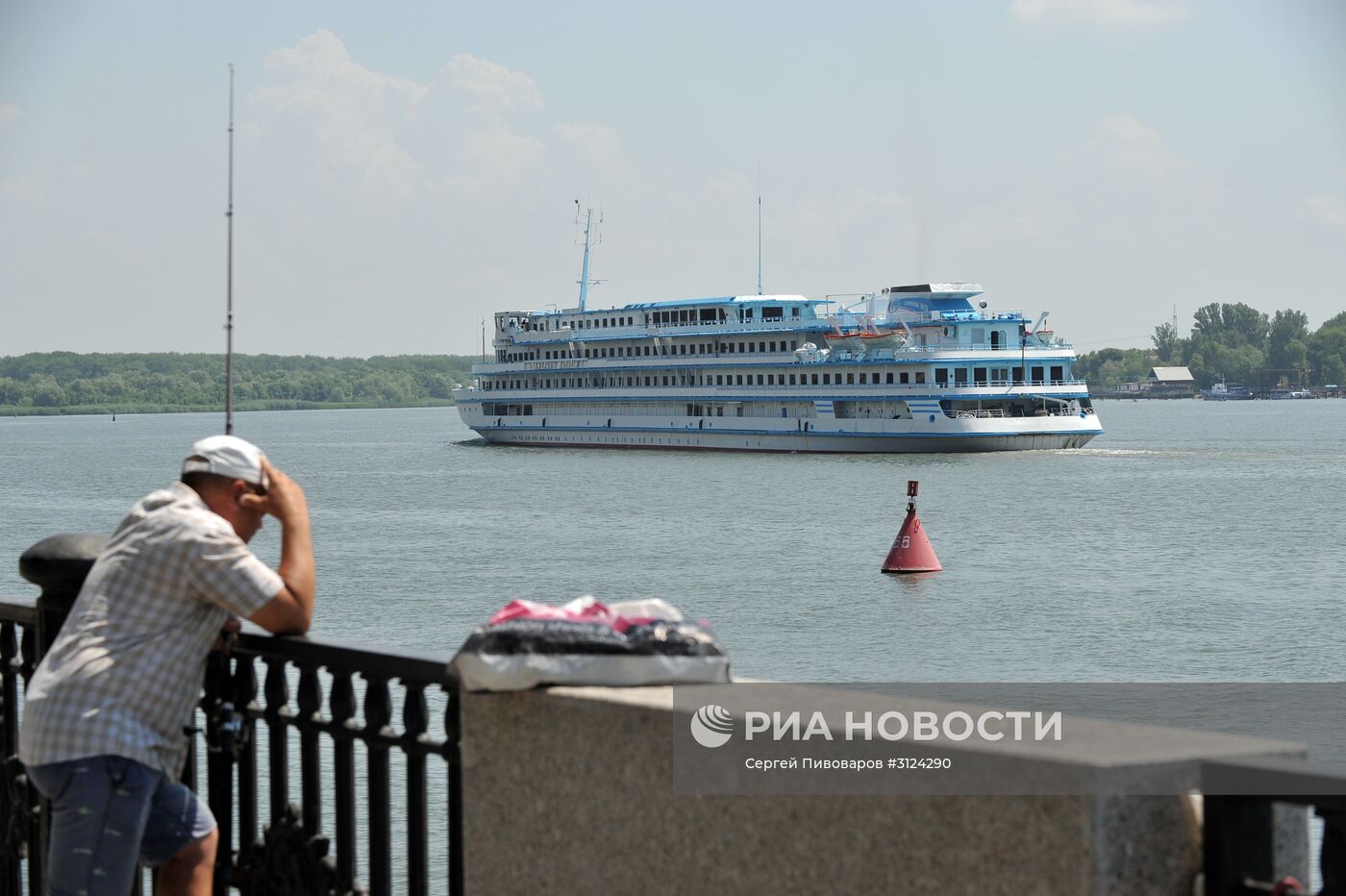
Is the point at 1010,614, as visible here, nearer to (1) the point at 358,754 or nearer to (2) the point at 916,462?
(1) the point at 358,754

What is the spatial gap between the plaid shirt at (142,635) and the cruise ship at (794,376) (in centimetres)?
7446

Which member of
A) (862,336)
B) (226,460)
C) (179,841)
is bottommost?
(179,841)

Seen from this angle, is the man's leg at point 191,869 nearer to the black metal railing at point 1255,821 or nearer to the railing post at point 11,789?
→ the railing post at point 11,789

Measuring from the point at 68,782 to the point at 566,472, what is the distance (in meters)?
74.4

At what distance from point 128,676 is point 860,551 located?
40443 mm

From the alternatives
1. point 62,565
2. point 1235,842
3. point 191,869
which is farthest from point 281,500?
point 1235,842

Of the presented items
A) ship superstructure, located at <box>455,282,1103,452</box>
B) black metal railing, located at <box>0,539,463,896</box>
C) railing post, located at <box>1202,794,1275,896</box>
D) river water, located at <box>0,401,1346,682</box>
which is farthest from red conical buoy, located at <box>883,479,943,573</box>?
ship superstructure, located at <box>455,282,1103,452</box>

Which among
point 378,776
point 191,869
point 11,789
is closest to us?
point 378,776

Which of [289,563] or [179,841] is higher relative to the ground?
[289,563]

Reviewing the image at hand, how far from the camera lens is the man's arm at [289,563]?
14.4 feet

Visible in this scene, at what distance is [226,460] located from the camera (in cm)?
444

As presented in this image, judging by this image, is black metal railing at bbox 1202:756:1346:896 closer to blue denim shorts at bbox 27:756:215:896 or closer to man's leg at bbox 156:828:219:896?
blue denim shorts at bbox 27:756:215:896

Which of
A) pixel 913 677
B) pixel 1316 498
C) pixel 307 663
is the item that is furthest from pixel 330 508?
pixel 307 663

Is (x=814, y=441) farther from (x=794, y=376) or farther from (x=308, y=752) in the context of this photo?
(x=308, y=752)
